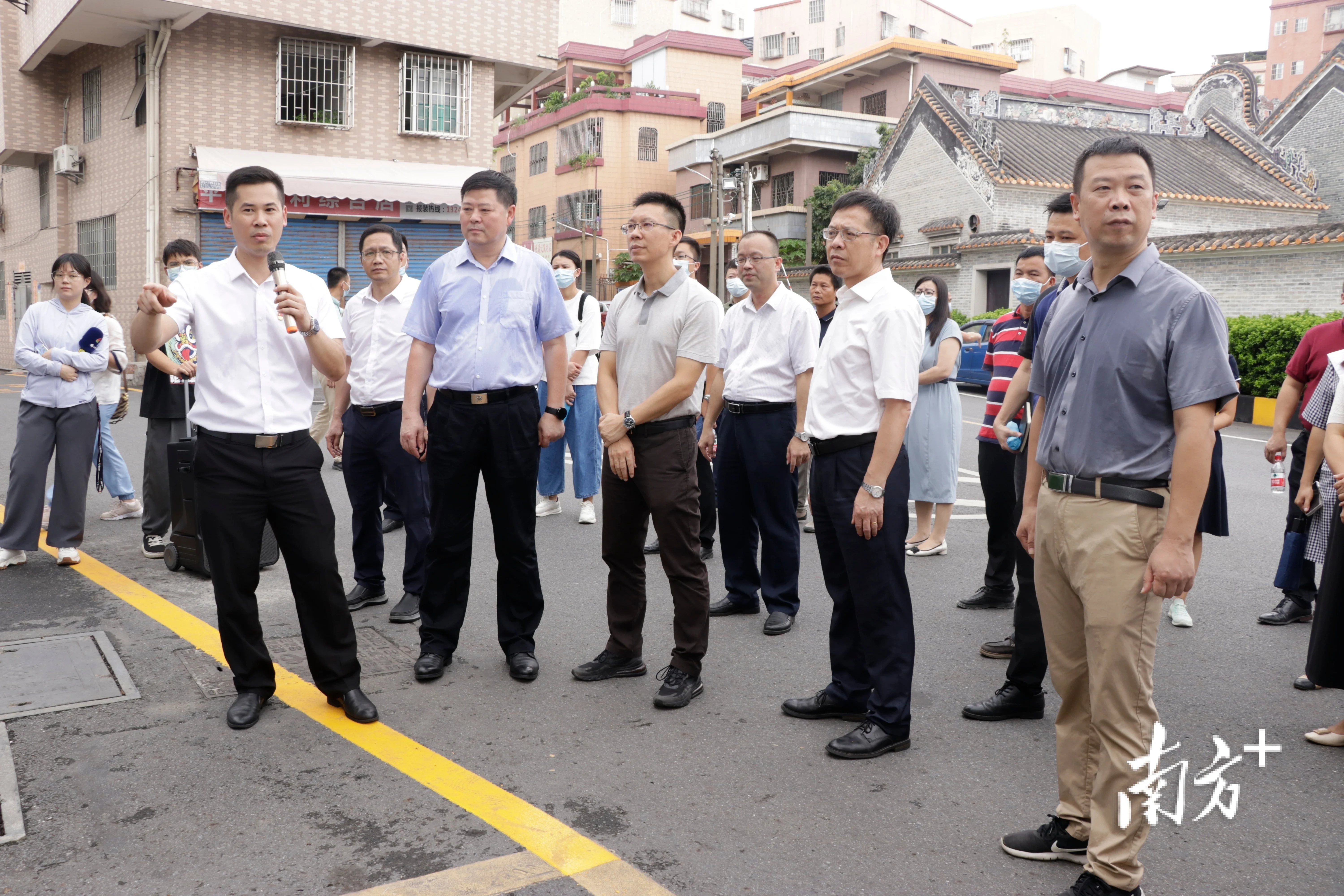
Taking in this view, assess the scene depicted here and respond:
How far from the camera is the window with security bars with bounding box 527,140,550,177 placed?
4416cm

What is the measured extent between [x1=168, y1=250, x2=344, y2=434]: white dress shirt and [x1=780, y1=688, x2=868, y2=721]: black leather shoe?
2214 mm

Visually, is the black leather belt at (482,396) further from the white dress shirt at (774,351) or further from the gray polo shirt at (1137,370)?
the gray polo shirt at (1137,370)

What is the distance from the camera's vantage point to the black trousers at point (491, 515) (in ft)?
14.8

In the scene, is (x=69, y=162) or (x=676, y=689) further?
(x=69, y=162)

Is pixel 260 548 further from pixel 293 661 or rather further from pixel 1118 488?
pixel 1118 488

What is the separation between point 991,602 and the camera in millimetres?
5668

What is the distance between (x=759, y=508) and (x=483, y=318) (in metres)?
1.88

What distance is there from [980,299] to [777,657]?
2183cm

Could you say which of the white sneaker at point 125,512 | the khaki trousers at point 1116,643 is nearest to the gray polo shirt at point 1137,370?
the khaki trousers at point 1116,643

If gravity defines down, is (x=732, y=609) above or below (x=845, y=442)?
below

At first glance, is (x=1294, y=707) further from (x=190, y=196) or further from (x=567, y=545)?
(x=190, y=196)

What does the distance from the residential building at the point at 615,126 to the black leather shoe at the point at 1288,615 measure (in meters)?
33.3

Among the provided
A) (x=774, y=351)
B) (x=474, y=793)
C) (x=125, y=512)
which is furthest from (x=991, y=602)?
(x=125, y=512)

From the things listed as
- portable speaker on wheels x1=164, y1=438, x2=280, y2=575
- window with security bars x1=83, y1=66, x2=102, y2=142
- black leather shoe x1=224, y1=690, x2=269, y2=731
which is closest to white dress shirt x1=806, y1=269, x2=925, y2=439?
black leather shoe x1=224, y1=690, x2=269, y2=731
